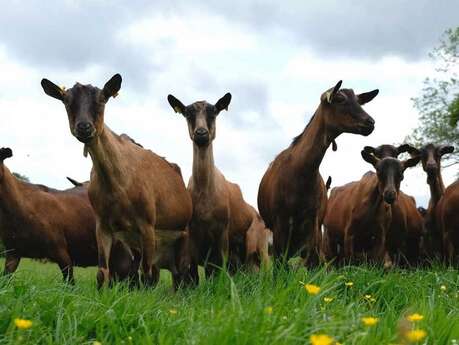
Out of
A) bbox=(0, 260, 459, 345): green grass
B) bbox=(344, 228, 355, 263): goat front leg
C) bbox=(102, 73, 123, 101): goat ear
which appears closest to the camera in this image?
bbox=(0, 260, 459, 345): green grass

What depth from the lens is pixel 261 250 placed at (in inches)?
560

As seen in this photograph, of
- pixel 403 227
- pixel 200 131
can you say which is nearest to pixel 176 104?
pixel 200 131

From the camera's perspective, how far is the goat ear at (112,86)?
8.77m

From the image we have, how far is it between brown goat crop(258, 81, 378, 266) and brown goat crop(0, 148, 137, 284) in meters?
2.82

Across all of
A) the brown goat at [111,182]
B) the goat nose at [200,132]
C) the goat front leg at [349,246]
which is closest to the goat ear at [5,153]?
the brown goat at [111,182]

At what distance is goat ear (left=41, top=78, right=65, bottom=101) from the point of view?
884 centimetres

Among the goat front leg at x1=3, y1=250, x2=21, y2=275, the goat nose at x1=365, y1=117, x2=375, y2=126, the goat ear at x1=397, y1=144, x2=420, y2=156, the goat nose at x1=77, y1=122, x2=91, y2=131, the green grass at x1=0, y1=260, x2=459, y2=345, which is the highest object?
the goat ear at x1=397, y1=144, x2=420, y2=156

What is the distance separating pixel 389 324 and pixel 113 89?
5.11 m

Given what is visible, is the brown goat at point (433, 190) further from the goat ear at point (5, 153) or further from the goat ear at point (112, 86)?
the goat ear at point (5, 153)

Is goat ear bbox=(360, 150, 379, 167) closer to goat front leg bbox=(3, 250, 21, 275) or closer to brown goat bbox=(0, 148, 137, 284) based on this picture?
brown goat bbox=(0, 148, 137, 284)

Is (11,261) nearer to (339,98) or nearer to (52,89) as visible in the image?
(52,89)

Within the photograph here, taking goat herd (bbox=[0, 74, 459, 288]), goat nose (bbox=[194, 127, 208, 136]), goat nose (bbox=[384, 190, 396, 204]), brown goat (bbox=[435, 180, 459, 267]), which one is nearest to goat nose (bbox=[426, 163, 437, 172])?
goat herd (bbox=[0, 74, 459, 288])

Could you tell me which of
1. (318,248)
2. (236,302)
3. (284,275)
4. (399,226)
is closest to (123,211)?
(284,275)

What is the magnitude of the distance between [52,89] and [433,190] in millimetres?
8252
